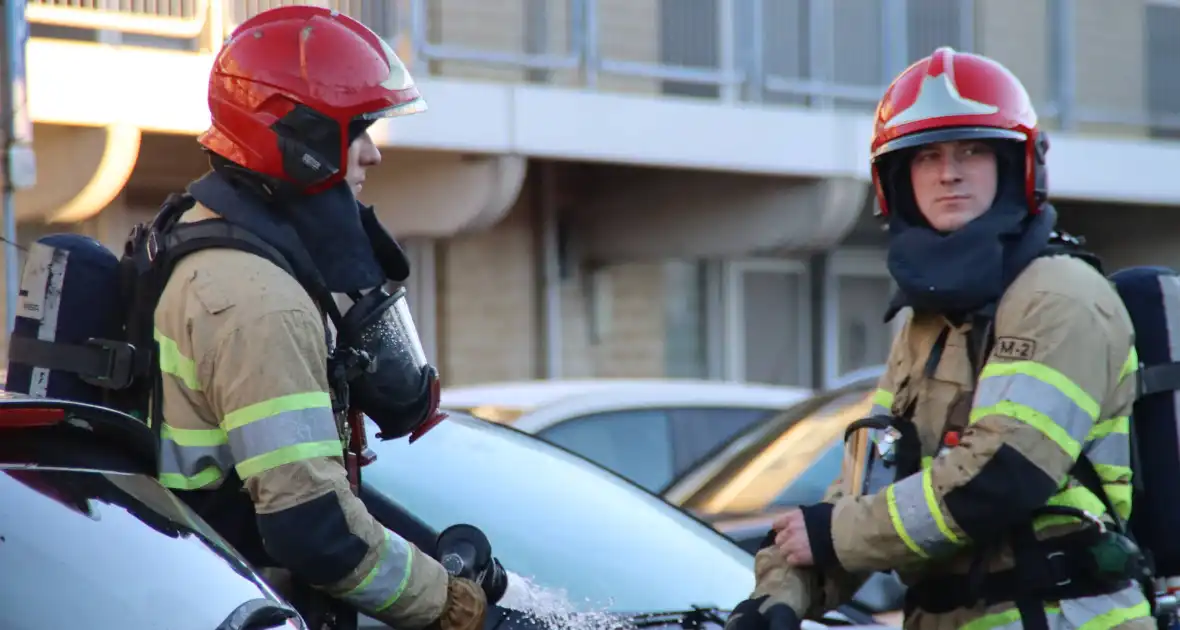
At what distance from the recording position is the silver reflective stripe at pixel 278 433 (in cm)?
258

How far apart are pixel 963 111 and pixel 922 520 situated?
30.9 inches

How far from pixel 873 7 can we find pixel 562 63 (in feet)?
9.22

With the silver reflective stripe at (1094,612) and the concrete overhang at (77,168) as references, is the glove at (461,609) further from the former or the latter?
the concrete overhang at (77,168)

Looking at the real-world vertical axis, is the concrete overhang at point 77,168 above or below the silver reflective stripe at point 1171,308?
above

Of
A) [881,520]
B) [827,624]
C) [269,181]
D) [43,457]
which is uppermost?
[269,181]

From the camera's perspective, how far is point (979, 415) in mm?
2898

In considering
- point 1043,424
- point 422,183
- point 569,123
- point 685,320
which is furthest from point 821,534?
point 685,320

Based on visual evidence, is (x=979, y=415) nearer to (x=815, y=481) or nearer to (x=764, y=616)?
(x=764, y=616)

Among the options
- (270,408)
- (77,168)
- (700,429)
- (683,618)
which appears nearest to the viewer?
(270,408)

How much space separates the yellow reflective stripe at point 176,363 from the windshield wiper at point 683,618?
3.35ft

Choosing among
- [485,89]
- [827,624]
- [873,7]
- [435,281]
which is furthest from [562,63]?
[827,624]

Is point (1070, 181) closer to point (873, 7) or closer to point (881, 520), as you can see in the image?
point (873, 7)

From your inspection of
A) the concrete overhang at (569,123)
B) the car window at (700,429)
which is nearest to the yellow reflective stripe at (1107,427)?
the car window at (700,429)

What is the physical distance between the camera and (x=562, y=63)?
29.5 ft
